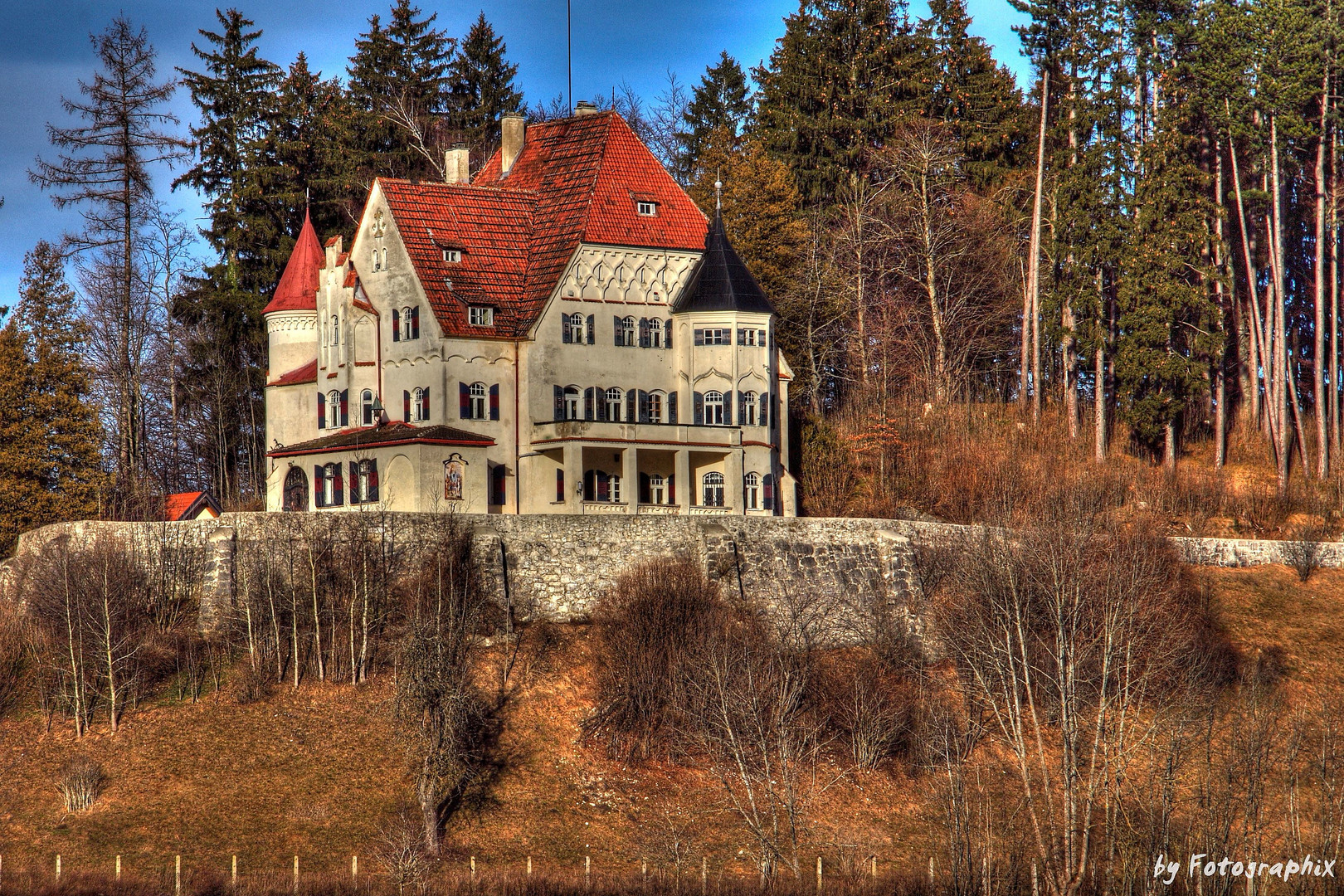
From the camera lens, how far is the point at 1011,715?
119ft

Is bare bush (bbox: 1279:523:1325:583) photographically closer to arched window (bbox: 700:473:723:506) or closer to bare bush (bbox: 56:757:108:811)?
arched window (bbox: 700:473:723:506)

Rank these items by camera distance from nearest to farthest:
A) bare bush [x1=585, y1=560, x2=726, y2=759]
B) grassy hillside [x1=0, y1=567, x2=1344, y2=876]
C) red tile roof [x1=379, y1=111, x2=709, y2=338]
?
grassy hillside [x1=0, y1=567, x2=1344, y2=876], bare bush [x1=585, y1=560, x2=726, y2=759], red tile roof [x1=379, y1=111, x2=709, y2=338]

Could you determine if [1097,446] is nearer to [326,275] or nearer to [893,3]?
[893,3]

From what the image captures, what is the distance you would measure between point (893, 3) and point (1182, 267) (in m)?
19.2

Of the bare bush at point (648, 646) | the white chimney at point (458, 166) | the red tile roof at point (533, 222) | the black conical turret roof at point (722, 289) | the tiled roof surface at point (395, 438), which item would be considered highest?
the white chimney at point (458, 166)

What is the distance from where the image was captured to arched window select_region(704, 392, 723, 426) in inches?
2253

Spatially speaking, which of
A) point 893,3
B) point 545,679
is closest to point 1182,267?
point 893,3

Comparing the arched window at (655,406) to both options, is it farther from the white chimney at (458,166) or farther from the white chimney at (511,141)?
the white chimney at (458,166)

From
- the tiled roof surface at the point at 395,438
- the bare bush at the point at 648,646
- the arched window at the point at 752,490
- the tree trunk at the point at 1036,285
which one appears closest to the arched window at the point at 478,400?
the tiled roof surface at the point at 395,438

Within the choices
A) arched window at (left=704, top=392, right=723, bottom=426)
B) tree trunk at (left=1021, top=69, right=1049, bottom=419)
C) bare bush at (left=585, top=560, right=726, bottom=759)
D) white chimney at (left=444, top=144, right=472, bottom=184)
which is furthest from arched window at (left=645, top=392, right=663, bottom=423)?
tree trunk at (left=1021, top=69, right=1049, bottom=419)

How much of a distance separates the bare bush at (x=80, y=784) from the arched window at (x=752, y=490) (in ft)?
73.3

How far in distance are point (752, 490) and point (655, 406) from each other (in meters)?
4.24

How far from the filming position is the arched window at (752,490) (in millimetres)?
56438

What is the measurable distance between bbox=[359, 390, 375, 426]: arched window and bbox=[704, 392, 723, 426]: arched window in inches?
435
